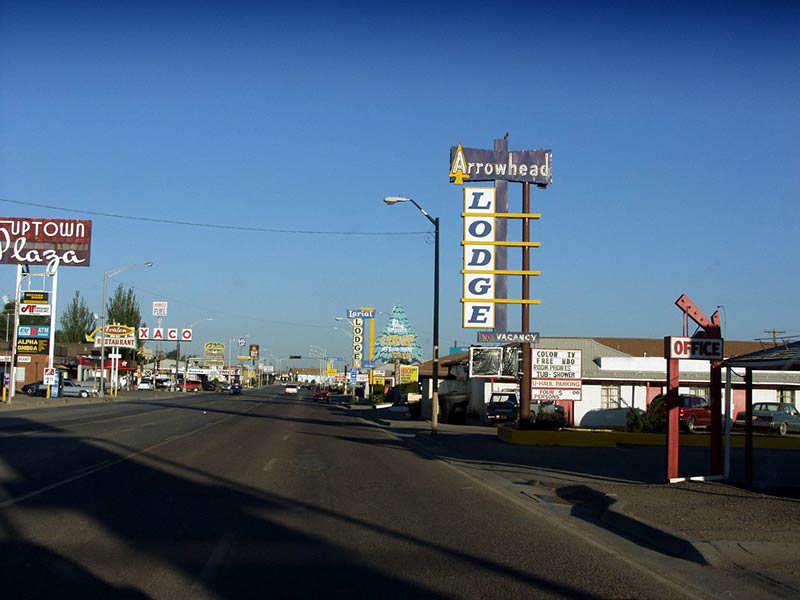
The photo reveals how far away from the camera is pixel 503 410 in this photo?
4028 cm

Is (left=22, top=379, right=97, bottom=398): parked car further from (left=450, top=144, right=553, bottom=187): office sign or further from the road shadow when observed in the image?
the road shadow

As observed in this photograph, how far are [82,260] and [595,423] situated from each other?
4104 cm

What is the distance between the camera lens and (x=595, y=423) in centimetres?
4278

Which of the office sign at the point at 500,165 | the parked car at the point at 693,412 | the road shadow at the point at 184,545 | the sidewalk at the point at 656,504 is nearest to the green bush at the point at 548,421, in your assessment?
the sidewalk at the point at 656,504

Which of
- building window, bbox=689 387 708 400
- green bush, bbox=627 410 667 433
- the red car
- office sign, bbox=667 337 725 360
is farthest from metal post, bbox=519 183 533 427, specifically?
the red car

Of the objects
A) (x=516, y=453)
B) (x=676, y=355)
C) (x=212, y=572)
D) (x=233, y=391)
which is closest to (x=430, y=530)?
(x=212, y=572)

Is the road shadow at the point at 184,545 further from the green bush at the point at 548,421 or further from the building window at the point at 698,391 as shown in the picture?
the building window at the point at 698,391

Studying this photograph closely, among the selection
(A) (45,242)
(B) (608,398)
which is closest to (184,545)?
(B) (608,398)

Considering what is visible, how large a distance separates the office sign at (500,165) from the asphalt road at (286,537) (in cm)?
1380

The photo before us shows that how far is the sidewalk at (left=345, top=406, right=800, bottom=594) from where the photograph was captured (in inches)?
375

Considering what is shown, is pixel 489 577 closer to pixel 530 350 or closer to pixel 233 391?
pixel 530 350

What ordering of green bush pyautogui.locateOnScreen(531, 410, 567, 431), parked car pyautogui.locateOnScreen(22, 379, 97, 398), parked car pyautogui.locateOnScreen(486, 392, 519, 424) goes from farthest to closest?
parked car pyautogui.locateOnScreen(22, 379, 97, 398) < parked car pyautogui.locateOnScreen(486, 392, 519, 424) < green bush pyautogui.locateOnScreen(531, 410, 567, 431)

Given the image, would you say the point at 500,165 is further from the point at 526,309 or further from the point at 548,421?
the point at 548,421

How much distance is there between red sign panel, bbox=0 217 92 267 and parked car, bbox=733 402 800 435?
47.9m
